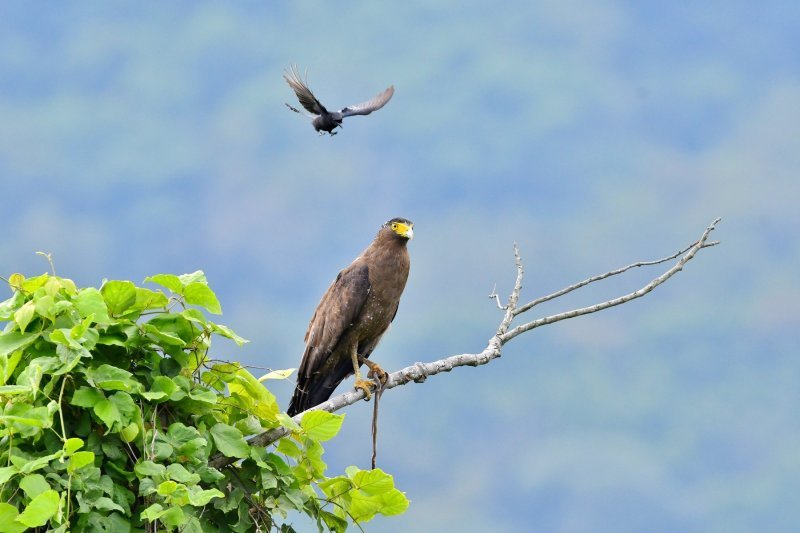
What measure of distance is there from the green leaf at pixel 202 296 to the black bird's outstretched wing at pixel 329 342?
3.23 metres

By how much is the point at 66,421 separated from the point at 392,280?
3.97 metres

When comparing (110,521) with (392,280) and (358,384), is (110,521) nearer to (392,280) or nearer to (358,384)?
(358,384)

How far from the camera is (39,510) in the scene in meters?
3.60

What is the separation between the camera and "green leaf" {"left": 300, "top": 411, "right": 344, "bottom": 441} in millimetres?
4590

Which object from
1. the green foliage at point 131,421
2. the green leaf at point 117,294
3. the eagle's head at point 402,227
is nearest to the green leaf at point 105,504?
the green foliage at point 131,421

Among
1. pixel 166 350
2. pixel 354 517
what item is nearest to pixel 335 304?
pixel 354 517

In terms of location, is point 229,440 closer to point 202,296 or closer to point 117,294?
point 202,296

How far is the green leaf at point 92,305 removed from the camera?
13.2 ft

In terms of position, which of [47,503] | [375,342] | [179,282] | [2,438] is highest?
[375,342]

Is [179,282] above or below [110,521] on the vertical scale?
above

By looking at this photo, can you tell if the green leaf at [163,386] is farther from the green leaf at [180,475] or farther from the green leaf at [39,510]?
the green leaf at [39,510]

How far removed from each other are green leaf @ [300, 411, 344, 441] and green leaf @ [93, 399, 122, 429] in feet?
3.13

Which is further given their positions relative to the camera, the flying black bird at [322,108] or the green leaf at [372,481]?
the flying black bird at [322,108]

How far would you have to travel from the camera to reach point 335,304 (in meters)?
7.69
